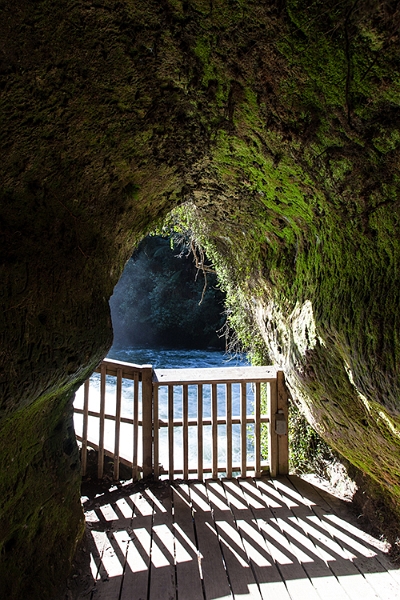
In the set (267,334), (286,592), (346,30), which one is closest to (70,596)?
(286,592)

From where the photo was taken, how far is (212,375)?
14.2 ft

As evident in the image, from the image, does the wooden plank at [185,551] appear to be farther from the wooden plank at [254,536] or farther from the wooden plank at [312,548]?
the wooden plank at [312,548]

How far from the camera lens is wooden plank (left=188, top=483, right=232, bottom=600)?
8.82 feet

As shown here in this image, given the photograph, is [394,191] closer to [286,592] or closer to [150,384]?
[286,592]

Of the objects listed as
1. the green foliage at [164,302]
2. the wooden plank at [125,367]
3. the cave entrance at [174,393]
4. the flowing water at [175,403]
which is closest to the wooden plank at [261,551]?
the cave entrance at [174,393]

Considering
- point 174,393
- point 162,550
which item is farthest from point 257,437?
point 174,393

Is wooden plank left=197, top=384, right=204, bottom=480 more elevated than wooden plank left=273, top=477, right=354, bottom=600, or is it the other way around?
wooden plank left=197, top=384, right=204, bottom=480

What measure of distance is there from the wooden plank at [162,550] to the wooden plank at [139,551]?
1.6 inches

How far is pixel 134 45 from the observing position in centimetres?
154

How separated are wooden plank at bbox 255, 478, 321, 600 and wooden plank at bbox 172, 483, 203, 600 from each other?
60 centimetres

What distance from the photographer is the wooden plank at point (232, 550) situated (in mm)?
2689

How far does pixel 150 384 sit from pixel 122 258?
1.76 m

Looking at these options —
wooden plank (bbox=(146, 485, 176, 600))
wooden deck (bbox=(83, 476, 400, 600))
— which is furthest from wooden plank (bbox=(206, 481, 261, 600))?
wooden plank (bbox=(146, 485, 176, 600))

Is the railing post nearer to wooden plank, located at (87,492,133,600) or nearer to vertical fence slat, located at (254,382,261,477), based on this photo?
wooden plank, located at (87,492,133,600)
